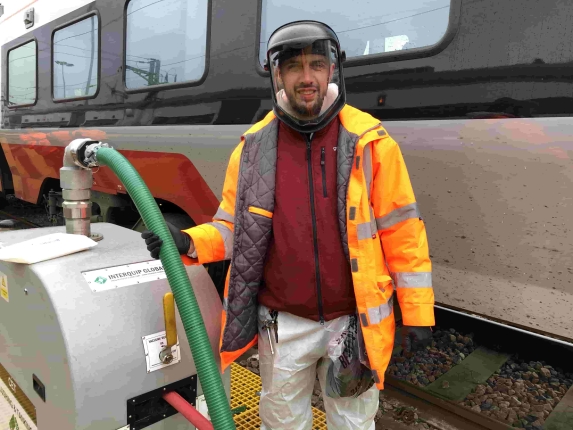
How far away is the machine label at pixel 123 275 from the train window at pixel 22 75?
4616 mm

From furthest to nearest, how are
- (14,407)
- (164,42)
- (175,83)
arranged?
1. (164,42)
2. (175,83)
3. (14,407)

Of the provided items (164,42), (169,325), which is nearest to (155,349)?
(169,325)

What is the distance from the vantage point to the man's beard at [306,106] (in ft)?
5.32

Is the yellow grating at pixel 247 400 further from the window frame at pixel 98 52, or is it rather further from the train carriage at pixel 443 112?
the window frame at pixel 98 52

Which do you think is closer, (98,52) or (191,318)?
(191,318)

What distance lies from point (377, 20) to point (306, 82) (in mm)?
1042

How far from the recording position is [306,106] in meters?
1.62

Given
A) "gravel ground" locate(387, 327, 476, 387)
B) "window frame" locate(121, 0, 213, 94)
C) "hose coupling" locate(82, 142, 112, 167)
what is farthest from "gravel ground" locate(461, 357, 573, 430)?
"window frame" locate(121, 0, 213, 94)

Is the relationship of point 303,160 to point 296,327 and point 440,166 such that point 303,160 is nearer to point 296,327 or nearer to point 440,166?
point 296,327

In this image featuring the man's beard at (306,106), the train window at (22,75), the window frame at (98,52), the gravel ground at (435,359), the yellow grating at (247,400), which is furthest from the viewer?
the train window at (22,75)

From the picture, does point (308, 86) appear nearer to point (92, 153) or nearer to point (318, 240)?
point (318, 240)

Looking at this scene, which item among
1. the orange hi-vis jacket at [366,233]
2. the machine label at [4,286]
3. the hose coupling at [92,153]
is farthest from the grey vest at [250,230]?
the machine label at [4,286]

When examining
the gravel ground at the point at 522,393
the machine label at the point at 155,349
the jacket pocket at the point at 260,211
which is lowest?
the gravel ground at the point at 522,393

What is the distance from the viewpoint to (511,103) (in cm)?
203
